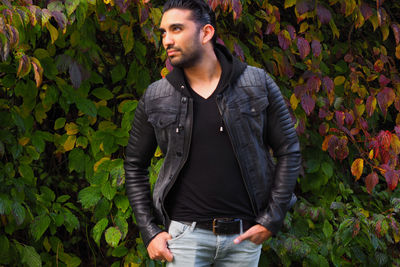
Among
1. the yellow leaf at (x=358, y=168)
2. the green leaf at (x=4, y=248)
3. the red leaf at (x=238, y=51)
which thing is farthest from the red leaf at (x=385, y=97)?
the green leaf at (x=4, y=248)

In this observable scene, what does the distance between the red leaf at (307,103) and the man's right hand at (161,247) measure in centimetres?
133

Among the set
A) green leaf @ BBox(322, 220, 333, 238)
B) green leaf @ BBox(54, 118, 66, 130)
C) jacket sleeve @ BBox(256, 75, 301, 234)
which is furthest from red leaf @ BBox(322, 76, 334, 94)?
green leaf @ BBox(54, 118, 66, 130)

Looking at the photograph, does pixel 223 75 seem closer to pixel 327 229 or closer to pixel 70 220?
pixel 70 220

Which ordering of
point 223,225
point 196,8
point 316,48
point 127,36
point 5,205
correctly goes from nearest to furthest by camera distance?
point 223,225, point 196,8, point 5,205, point 127,36, point 316,48

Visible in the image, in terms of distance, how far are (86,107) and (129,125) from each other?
232mm

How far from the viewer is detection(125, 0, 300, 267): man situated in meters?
2.17

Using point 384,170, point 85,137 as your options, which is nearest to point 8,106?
point 85,137

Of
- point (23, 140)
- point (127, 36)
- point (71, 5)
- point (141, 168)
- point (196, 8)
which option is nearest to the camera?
point (196, 8)

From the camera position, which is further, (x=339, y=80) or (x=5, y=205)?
(x=339, y=80)

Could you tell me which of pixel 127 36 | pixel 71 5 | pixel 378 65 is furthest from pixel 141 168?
pixel 378 65

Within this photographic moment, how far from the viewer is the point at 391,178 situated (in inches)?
131

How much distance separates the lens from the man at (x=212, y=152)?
7.11ft

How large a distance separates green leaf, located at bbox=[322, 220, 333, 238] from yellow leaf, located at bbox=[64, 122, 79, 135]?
1.48m

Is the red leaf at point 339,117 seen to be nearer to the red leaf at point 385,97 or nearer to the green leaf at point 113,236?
the red leaf at point 385,97
